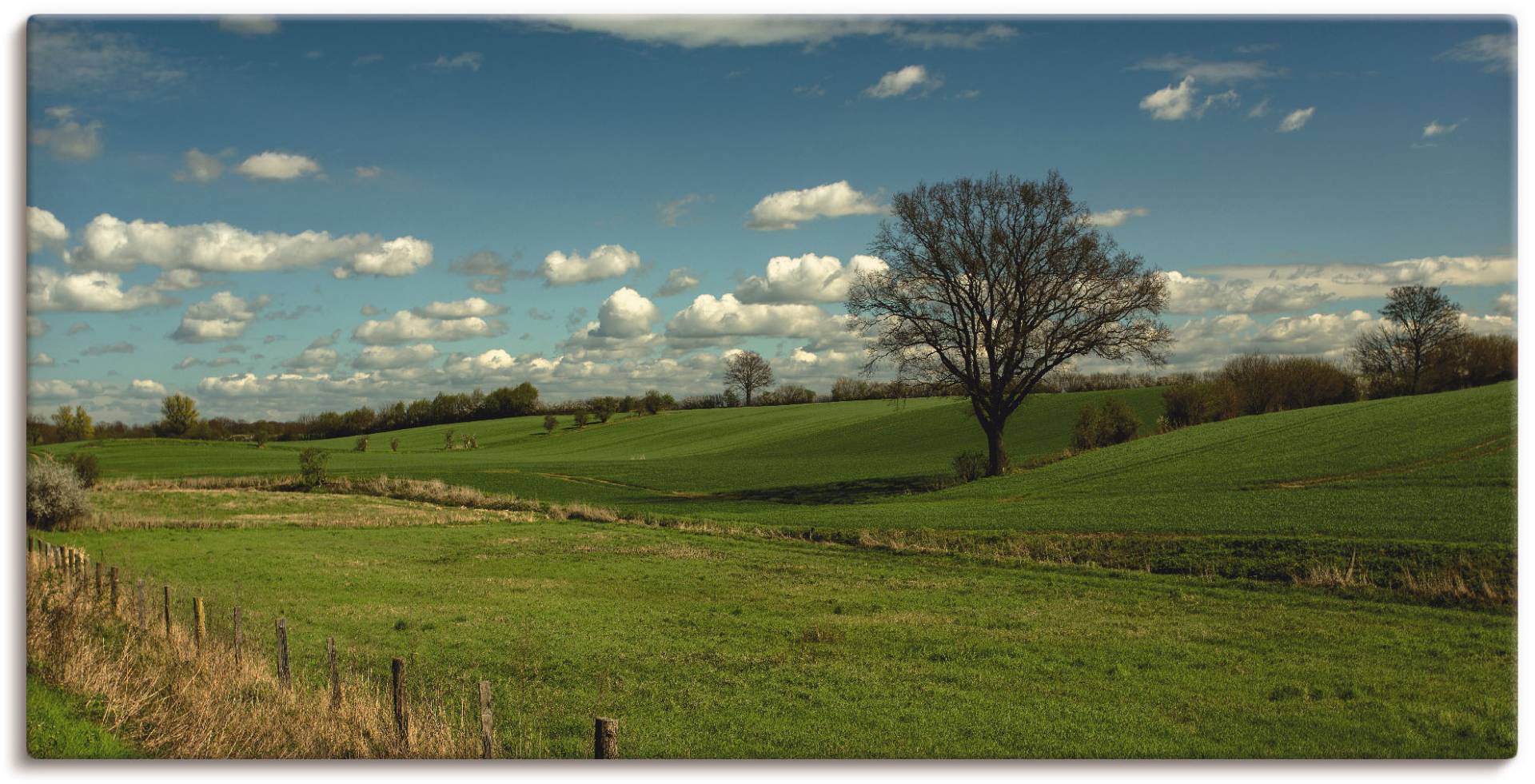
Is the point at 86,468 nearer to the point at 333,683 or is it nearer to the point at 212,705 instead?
the point at 212,705

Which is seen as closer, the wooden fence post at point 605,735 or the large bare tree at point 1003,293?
the wooden fence post at point 605,735

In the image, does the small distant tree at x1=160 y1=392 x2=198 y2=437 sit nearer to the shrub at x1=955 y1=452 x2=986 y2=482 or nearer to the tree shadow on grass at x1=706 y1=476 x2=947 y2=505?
the tree shadow on grass at x1=706 y1=476 x2=947 y2=505

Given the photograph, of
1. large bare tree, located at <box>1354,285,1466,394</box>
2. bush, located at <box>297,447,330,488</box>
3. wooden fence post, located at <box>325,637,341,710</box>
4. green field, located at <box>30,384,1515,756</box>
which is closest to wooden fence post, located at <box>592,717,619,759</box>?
green field, located at <box>30,384,1515,756</box>

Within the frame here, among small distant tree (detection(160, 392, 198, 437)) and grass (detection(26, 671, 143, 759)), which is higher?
small distant tree (detection(160, 392, 198, 437))

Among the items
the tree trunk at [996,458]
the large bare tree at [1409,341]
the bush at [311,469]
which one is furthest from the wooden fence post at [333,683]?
the bush at [311,469]

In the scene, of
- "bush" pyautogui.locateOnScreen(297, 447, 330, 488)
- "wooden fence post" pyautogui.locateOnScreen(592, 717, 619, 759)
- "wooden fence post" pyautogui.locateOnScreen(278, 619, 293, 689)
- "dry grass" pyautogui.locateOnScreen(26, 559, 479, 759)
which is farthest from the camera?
"bush" pyautogui.locateOnScreen(297, 447, 330, 488)

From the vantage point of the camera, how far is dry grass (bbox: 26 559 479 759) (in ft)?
27.5

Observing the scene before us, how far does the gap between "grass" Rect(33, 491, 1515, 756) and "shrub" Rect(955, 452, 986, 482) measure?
737 inches

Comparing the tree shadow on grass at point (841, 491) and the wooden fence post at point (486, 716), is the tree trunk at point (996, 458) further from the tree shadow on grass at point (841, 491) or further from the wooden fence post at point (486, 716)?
the wooden fence post at point (486, 716)

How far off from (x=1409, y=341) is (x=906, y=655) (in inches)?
1386

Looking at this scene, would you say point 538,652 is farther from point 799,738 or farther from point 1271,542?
point 1271,542

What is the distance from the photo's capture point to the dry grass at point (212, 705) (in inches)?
330

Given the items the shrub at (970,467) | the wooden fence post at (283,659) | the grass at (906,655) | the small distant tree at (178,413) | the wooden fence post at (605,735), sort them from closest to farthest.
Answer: the wooden fence post at (605,735), the grass at (906,655), the wooden fence post at (283,659), the small distant tree at (178,413), the shrub at (970,467)

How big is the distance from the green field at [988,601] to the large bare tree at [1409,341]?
84.6 inches
